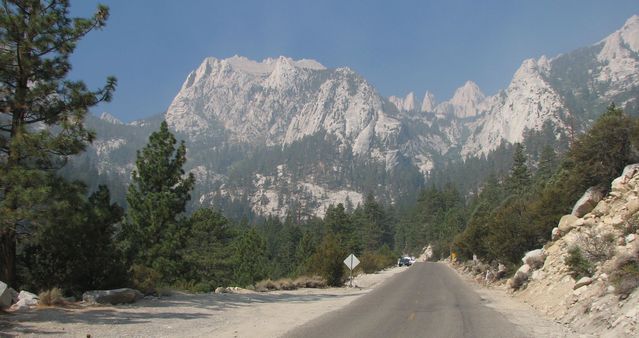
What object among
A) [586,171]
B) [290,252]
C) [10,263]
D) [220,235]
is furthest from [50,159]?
[290,252]

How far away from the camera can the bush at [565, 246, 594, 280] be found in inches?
642

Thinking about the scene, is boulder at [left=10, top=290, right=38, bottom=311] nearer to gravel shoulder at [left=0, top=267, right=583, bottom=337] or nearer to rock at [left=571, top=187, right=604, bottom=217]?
gravel shoulder at [left=0, top=267, right=583, bottom=337]

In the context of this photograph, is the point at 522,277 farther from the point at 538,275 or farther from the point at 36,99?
the point at 36,99

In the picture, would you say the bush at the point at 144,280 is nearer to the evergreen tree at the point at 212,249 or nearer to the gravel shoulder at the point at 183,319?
the gravel shoulder at the point at 183,319

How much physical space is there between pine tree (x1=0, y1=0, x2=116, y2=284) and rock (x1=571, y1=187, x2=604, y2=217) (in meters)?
21.2

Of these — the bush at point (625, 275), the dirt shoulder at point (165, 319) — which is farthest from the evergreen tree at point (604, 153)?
the dirt shoulder at point (165, 319)

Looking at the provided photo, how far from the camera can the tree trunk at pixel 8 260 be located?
14.5m

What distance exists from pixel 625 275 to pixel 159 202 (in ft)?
79.4

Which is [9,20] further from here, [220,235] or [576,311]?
[220,235]

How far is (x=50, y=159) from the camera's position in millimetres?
15805

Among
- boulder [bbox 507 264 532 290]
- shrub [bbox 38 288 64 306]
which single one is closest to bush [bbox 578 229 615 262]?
boulder [bbox 507 264 532 290]

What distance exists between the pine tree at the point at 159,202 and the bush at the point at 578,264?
848 inches

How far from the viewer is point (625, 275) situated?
40.9 feet

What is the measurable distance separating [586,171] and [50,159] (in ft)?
77.8
